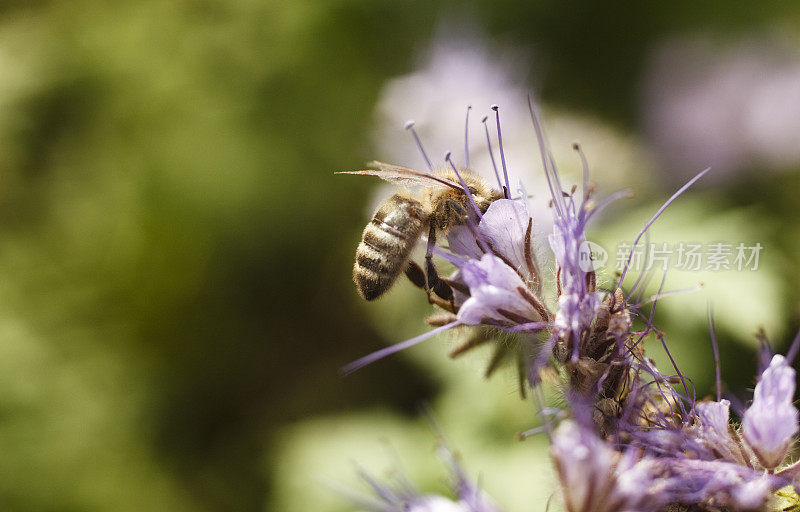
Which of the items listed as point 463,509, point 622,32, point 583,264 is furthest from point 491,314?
point 622,32

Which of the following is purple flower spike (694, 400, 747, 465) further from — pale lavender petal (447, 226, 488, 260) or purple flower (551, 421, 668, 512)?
pale lavender petal (447, 226, 488, 260)

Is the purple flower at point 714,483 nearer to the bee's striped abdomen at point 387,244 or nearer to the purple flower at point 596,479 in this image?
the purple flower at point 596,479

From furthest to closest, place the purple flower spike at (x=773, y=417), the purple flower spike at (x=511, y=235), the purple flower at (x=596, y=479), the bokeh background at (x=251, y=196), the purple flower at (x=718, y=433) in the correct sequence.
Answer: the bokeh background at (x=251, y=196) → the purple flower spike at (x=511, y=235) → the purple flower at (x=718, y=433) → the purple flower spike at (x=773, y=417) → the purple flower at (x=596, y=479)

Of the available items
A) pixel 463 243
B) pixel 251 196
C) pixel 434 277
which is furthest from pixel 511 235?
pixel 251 196

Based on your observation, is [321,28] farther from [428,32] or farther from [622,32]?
[622,32]

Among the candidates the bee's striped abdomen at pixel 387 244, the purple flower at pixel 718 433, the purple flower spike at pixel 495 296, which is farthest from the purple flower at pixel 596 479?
the bee's striped abdomen at pixel 387 244

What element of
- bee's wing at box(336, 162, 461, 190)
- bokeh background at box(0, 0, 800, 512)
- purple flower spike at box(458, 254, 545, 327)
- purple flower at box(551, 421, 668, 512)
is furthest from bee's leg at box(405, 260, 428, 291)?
bokeh background at box(0, 0, 800, 512)

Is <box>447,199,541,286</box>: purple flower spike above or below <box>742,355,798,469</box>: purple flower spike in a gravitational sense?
above
